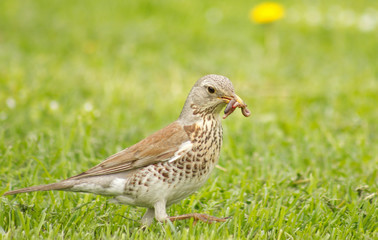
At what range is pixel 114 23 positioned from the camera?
10672mm

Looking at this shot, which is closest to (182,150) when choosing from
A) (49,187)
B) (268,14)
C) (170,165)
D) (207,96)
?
(170,165)

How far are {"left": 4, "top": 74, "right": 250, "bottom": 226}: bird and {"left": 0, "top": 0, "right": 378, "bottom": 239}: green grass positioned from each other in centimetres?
20

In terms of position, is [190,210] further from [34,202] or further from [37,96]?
[37,96]

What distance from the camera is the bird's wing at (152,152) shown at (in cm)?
430

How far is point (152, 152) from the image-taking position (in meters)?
4.37

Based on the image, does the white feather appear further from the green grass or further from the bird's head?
the green grass

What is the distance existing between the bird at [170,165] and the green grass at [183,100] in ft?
0.67

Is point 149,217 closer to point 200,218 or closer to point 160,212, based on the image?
point 160,212

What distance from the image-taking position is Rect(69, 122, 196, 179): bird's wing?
14.1ft

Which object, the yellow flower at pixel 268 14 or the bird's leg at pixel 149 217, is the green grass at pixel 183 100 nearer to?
the bird's leg at pixel 149 217

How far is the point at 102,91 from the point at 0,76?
4.35ft

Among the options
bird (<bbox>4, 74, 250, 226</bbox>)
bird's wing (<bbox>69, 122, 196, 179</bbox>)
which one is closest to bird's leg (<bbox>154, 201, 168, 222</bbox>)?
bird (<bbox>4, 74, 250, 226</bbox>)

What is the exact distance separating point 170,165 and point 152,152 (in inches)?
7.9

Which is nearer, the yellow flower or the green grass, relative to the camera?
the green grass
